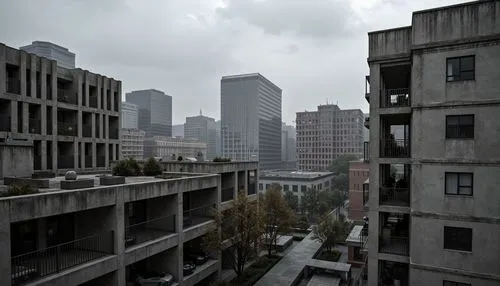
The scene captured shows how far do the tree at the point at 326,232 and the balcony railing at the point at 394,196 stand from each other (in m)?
17.2

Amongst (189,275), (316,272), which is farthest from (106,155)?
(316,272)

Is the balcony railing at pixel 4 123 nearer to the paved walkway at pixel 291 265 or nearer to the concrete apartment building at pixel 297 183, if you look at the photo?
the paved walkway at pixel 291 265

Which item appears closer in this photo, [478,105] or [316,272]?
[478,105]

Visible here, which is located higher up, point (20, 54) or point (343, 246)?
point (20, 54)

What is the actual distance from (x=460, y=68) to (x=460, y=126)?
3.22 metres

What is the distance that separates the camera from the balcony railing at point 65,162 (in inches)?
1258

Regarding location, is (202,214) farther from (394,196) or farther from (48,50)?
(48,50)

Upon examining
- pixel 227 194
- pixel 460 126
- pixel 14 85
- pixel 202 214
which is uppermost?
pixel 14 85

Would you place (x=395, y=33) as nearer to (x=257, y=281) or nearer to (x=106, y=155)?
(x=257, y=281)

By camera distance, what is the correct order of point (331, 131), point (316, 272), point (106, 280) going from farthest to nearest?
1. point (331, 131)
2. point (316, 272)
3. point (106, 280)

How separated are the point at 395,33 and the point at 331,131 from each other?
130553 mm

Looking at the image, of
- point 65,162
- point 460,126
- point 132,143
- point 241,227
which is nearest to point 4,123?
point 65,162

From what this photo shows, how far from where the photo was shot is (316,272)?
99.2 ft

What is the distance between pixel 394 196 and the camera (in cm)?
2116
